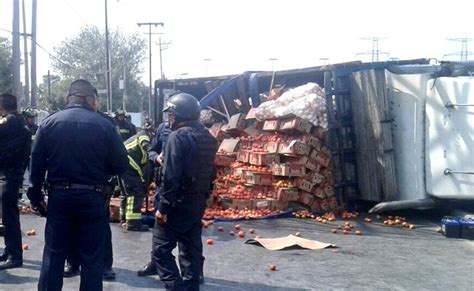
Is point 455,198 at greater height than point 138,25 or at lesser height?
lesser

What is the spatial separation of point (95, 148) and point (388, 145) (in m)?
7.95

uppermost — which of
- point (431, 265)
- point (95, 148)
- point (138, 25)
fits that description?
point (138, 25)

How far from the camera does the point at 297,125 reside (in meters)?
13.1

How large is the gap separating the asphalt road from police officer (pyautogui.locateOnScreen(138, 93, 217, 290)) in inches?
43.2

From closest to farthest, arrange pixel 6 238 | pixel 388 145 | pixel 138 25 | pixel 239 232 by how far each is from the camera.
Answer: pixel 6 238
pixel 239 232
pixel 388 145
pixel 138 25

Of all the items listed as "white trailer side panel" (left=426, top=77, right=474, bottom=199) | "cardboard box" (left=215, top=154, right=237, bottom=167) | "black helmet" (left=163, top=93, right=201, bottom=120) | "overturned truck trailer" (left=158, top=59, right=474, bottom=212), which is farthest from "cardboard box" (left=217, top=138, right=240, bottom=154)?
"black helmet" (left=163, top=93, right=201, bottom=120)

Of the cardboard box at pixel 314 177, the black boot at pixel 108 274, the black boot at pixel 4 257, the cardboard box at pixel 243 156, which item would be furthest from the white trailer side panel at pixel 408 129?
the black boot at pixel 4 257

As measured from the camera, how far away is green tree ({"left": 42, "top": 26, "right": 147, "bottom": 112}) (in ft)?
222

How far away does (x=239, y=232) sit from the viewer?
11.3 metres

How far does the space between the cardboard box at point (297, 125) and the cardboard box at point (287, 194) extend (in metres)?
1.15

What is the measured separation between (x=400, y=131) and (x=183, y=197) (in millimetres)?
7394

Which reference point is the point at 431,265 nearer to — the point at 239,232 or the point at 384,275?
the point at 384,275

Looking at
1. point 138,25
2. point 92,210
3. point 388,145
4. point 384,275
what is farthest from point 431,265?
point 138,25

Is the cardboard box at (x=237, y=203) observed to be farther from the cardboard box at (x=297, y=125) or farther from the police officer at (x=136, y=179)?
the police officer at (x=136, y=179)
